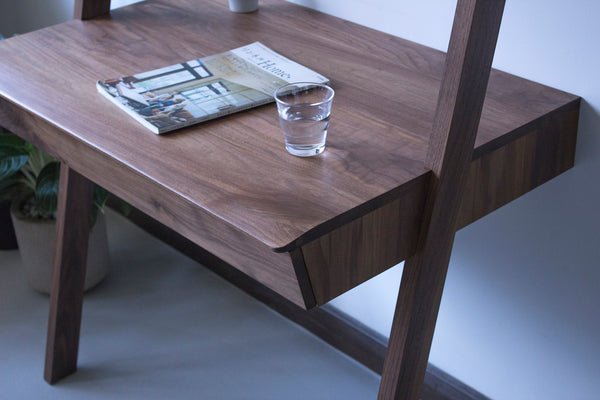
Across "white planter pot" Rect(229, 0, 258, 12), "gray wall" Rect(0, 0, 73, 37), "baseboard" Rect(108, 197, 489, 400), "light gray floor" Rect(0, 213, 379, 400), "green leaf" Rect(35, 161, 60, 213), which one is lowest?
"light gray floor" Rect(0, 213, 379, 400)

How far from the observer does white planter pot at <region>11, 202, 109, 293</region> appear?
1.77 metres

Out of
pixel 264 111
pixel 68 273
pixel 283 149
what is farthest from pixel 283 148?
pixel 68 273

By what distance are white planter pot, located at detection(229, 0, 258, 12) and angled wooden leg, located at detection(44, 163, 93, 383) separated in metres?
0.46

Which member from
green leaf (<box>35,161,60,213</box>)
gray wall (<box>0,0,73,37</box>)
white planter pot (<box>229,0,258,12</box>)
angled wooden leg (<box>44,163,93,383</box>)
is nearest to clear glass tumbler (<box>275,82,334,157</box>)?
white planter pot (<box>229,0,258,12</box>)

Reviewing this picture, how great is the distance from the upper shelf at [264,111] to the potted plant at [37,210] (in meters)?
0.47

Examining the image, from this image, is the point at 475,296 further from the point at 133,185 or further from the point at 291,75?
the point at 133,185

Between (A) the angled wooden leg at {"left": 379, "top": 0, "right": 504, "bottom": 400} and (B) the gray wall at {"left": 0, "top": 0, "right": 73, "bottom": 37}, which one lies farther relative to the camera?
(B) the gray wall at {"left": 0, "top": 0, "right": 73, "bottom": 37}

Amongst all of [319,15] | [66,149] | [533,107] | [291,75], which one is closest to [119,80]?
[66,149]

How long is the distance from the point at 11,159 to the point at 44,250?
0.26 m

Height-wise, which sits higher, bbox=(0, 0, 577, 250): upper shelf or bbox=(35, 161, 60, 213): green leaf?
bbox=(0, 0, 577, 250): upper shelf

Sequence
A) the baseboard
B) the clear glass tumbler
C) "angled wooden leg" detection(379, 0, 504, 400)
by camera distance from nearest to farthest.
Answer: "angled wooden leg" detection(379, 0, 504, 400) < the clear glass tumbler < the baseboard

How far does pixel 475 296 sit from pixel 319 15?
64cm

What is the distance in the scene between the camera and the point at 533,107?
40.8 inches

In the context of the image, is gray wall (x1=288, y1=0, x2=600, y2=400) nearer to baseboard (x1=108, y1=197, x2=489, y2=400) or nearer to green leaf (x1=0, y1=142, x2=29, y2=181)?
baseboard (x1=108, y1=197, x2=489, y2=400)
